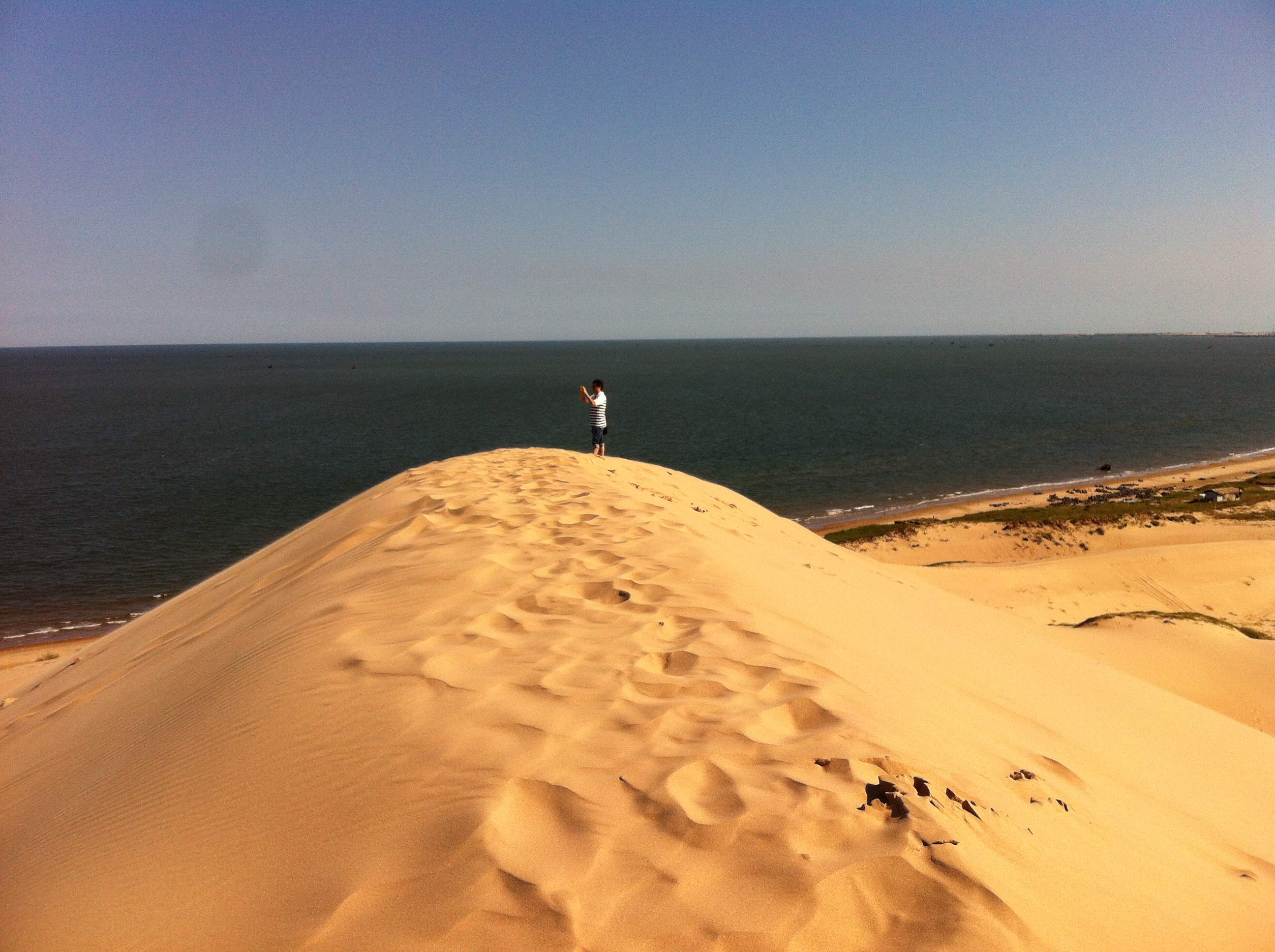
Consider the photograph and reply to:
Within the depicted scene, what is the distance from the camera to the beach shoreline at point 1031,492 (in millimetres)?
24500

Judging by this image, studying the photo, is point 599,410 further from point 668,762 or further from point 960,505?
Answer: point 960,505

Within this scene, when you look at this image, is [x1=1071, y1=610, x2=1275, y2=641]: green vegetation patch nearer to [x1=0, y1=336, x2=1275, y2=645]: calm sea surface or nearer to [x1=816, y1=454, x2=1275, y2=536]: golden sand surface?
[x1=816, y1=454, x2=1275, y2=536]: golden sand surface

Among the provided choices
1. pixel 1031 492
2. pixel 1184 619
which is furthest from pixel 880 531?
Result: pixel 1031 492

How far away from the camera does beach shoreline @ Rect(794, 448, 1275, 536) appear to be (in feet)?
80.4

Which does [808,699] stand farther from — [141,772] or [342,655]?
[141,772]

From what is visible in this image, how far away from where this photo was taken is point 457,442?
4262 centimetres

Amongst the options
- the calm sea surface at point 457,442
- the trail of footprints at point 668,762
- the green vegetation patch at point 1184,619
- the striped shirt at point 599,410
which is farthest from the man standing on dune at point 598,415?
the calm sea surface at point 457,442

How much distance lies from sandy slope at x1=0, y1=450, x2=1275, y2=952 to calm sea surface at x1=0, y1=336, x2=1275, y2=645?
51.6 feet

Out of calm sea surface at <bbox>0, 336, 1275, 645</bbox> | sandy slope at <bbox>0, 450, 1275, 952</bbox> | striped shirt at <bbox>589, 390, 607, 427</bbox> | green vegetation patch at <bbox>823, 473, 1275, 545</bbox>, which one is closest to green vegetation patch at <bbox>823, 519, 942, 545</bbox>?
green vegetation patch at <bbox>823, 473, 1275, 545</bbox>

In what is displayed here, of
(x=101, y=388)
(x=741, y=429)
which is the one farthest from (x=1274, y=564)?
(x=101, y=388)

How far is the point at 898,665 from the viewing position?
4.84 m

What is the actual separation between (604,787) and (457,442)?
41.5 m

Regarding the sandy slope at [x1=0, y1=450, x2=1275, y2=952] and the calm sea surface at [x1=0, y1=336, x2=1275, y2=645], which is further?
the calm sea surface at [x1=0, y1=336, x2=1275, y2=645]

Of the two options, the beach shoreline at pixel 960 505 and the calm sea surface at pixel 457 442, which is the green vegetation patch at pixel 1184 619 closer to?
the beach shoreline at pixel 960 505
